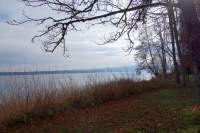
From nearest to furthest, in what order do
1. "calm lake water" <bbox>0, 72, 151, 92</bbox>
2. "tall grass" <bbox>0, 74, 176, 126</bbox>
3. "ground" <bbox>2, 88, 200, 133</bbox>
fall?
"ground" <bbox>2, 88, 200, 133</bbox>, "tall grass" <bbox>0, 74, 176, 126</bbox>, "calm lake water" <bbox>0, 72, 151, 92</bbox>

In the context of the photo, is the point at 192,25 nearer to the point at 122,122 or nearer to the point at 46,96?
the point at 122,122

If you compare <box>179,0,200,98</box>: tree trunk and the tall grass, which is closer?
<box>179,0,200,98</box>: tree trunk

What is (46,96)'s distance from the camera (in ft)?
42.8

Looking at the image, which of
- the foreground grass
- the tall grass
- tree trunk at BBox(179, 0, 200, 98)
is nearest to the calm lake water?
the tall grass

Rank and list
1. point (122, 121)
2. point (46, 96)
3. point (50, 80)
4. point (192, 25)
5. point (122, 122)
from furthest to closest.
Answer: point (50, 80), point (46, 96), point (122, 121), point (122, 122), point (192, 25)

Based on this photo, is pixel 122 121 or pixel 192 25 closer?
pixel 192 25

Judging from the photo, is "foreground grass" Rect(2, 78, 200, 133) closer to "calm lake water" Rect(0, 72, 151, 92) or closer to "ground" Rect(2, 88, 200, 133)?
"ground" Rect(2, 88, 200, 133)

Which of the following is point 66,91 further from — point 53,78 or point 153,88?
point 153,88

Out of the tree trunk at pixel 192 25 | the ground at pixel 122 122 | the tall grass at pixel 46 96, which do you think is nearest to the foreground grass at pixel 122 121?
the ground at pixel 122 122

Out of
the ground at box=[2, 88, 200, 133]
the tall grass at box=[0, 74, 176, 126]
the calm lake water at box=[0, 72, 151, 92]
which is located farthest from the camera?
the calm lake water at box=[0, 72, 151, 92]

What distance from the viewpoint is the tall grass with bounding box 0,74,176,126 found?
11.6 metres

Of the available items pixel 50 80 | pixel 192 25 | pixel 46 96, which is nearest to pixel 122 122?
pixel 192 25

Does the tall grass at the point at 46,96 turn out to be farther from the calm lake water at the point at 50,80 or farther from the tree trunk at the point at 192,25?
the tree trunk at the point at 192,25

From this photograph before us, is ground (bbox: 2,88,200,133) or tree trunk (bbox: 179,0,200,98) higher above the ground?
tree trunk (bbox: 179,0,200,98)
